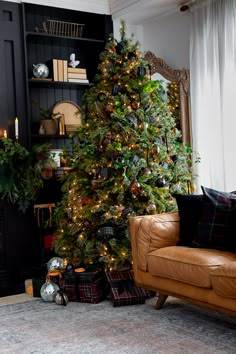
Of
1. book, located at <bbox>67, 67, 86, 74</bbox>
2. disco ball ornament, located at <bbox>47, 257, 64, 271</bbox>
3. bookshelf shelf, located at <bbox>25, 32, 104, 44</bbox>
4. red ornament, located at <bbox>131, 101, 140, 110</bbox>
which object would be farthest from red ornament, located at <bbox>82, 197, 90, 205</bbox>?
bookshelf shelf, located at <bbox>25, 32, 104, 44</bbox>

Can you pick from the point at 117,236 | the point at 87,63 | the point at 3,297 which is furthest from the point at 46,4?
the point at 3,297

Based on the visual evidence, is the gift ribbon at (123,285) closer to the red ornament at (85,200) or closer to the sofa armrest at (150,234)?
the sofa armrest at (150,234)

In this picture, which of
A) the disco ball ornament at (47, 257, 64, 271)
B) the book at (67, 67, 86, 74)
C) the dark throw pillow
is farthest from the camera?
the book at (67, 67, 86, 74)

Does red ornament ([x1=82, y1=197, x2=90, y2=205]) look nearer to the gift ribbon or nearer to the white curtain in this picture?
the gift ribbon

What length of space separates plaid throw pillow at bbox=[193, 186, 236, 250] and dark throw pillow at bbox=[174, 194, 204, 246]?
0.09 metres

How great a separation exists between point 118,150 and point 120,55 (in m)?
0.88

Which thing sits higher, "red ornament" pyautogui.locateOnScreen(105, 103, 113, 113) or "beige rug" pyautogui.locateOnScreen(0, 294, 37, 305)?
"red ornament" pyautogui.locateOnScreen(105, 103, 113, 113)

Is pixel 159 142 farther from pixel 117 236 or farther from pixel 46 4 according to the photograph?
pixel 46 4

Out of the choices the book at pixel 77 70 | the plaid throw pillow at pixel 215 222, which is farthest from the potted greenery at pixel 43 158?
the plaid throw pillow at pixel 215 222

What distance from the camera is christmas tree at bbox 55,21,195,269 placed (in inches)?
160

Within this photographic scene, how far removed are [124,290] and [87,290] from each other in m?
0.30

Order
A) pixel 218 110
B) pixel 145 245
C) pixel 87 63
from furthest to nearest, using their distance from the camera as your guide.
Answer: pixel 87 63 < pixel 218 110 < pixel 145 245

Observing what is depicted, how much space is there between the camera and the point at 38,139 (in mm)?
5223

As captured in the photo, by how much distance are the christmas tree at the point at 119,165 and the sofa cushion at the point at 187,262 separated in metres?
0.64
